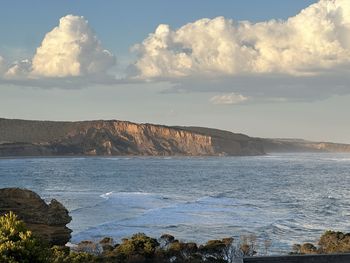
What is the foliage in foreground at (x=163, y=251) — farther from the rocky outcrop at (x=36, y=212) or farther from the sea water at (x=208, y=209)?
the sea water at (x=208, y=209)

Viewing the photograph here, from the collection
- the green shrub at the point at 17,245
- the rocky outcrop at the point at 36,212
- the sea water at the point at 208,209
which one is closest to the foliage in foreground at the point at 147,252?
the green shrub at the point at 17,245

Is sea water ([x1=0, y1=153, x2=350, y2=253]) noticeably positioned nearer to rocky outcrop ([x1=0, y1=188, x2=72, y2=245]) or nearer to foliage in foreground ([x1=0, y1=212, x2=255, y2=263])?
rocky outcrop ([x1=0, y1=188, x2=72, y2=245])

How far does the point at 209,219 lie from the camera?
56219 mm

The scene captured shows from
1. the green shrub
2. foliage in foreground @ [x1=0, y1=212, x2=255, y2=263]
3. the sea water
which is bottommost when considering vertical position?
the sea water

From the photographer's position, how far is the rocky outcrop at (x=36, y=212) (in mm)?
37250

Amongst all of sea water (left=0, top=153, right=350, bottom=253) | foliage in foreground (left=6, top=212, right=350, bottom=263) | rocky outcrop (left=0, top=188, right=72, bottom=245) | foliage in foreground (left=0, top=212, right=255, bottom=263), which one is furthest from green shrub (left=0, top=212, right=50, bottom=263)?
sea water (left=0, top=153, right=350, bottom=253)

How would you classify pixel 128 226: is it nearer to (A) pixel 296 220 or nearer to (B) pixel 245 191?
(A) pixel 296 220

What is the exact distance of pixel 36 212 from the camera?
38781 mm

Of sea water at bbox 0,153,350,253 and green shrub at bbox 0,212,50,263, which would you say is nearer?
green shrub at bbox 0,212,50,263

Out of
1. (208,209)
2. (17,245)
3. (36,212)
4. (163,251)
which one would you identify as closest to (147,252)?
(163,251)

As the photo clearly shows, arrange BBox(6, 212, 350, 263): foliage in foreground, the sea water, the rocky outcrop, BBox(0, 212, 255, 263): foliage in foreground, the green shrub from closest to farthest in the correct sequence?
the green shrub < BBox(0, 212, 255, 263): foliage in foreground < BBox(6, 212, 350, 263): foliage in foreground < the rocky outcrop < the sea water

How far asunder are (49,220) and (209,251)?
39.5ft

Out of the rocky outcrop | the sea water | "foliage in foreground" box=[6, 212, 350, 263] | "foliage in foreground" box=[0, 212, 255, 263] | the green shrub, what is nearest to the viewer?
the green shrub

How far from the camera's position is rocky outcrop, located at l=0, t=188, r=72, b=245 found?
122ft
